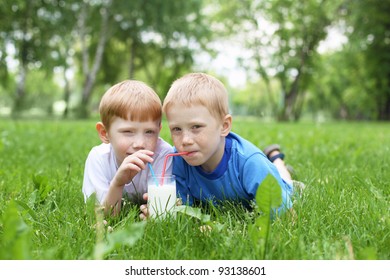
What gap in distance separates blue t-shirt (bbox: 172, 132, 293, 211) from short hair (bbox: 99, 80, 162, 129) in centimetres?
39

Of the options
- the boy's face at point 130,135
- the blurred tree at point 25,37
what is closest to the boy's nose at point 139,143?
the boy's face at point 130,135

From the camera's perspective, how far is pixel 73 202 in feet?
8.99

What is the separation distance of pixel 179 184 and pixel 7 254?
58.9 inches

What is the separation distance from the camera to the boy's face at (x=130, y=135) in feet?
8.48

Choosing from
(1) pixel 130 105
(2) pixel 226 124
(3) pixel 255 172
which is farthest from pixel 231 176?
(1) pixel 130 105

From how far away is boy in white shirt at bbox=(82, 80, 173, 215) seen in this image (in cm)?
255

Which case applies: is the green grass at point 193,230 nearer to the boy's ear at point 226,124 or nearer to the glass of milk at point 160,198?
the glass of milk at point 160,198

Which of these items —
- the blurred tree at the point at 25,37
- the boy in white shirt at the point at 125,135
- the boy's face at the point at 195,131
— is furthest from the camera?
the blurred tree at the point at 25,37

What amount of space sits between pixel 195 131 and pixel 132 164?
1.31ft

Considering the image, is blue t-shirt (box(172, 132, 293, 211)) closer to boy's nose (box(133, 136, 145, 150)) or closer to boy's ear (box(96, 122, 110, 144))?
boy's nose (box(133, 136, 145, 150))

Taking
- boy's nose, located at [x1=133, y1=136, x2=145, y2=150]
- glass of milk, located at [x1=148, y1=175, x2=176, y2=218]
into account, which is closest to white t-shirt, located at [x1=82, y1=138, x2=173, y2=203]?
boy's nose, located at [x1=133, y1=136, x2=145, y2=150]

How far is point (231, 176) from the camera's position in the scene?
2.63 meters

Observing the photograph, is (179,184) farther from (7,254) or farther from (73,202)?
(7,254)

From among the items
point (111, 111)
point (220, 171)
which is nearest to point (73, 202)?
point (111, 111)
